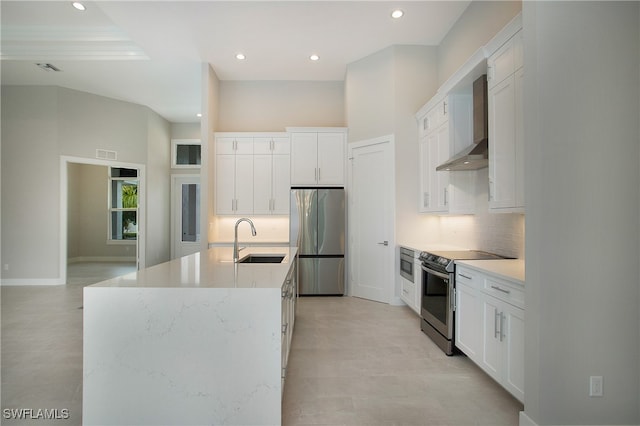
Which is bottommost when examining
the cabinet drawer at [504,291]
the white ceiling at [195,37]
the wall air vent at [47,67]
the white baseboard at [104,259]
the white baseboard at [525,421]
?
the white baseboard at [104,259]

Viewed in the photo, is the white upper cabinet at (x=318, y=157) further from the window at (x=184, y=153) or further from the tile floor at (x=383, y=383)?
the window at (x=184, y=153)

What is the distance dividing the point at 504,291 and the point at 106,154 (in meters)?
7.31

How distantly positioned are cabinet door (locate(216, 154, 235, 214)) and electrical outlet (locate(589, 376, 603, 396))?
4710 mm

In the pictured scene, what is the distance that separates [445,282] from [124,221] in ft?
30.8

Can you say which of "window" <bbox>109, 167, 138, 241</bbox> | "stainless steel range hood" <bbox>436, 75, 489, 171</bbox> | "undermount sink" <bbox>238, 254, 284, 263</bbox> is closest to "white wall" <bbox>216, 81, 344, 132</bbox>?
"stainless steel range hood" <bbox>436, 75, 489, 171</bbox>

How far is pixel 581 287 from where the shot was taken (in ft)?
5.44

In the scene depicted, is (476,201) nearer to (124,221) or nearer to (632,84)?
(632,84)

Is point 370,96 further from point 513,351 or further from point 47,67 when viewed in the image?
point 47,67

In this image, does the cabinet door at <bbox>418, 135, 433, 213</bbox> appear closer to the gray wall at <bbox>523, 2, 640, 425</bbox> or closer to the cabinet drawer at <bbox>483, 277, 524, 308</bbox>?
the cabinet drawer at <bbox>483, 277, 524, 308</bbox>

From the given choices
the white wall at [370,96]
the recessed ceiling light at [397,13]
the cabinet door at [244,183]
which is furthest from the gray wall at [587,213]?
the cabinet door at [244,183]

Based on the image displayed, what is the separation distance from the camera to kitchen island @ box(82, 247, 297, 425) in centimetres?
168

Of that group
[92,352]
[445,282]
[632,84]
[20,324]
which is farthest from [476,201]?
[20,324]

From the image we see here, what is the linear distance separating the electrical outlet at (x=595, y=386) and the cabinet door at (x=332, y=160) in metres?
3.87

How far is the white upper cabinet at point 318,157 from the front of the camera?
510 centimetres
